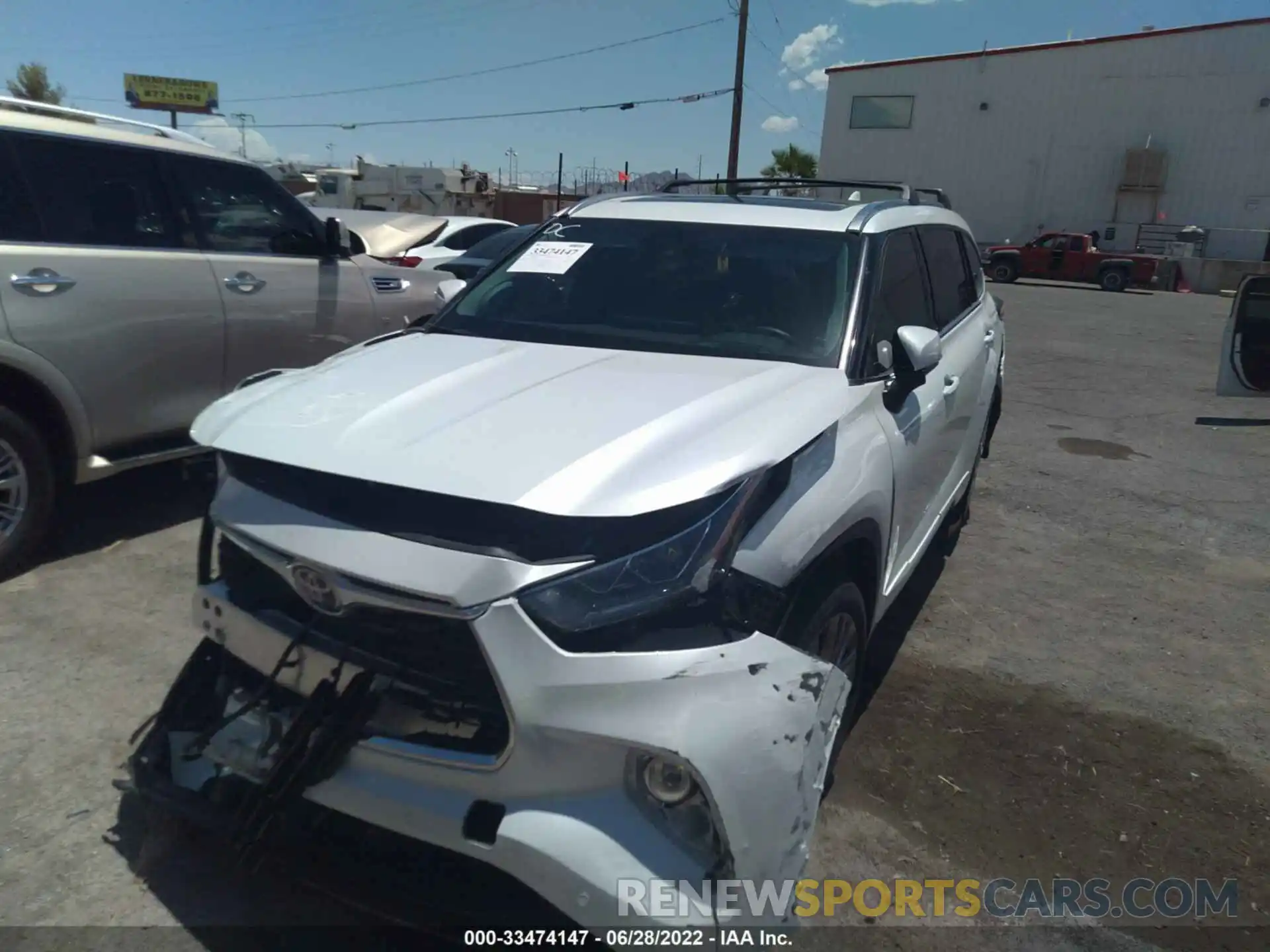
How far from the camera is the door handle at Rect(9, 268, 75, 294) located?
4.08 meters

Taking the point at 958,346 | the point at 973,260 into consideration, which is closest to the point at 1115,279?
the point at 973,260

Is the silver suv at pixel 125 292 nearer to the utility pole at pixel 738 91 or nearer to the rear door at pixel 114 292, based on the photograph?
the rear door at pixel 114 292

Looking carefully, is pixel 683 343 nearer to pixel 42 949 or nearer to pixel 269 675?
pixel 269 675

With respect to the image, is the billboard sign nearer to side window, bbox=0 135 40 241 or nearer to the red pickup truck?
the red pickup truck

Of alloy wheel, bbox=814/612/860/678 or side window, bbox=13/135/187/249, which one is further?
side window, bbox=13/135/187/249

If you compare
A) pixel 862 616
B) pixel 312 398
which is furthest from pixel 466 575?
pixel 862 616

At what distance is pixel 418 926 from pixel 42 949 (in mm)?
1073

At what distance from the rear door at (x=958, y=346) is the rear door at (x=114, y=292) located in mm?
3635

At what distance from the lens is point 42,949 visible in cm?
234

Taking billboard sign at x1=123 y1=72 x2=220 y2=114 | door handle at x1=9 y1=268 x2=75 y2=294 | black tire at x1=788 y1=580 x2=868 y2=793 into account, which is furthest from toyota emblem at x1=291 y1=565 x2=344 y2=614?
billboard sign at x1=123 y1=72 x2=220 y2=114

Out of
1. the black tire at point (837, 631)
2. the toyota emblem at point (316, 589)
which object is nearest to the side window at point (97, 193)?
the toyota emblem at point (316, 589)

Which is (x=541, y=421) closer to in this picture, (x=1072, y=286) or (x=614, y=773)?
(x=614, y=773)

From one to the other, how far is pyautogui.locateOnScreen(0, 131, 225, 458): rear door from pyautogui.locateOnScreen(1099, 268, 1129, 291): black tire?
31.4m

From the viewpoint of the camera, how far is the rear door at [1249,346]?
3.53 m
